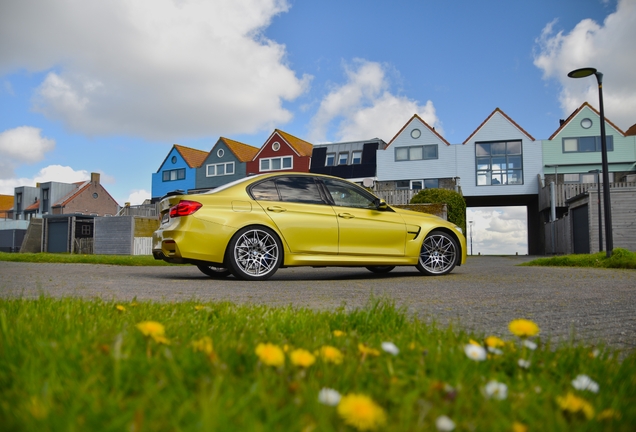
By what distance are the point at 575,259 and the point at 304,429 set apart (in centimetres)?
1314

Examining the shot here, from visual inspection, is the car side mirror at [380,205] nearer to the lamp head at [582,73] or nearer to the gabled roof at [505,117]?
the lamp head at [582,73]

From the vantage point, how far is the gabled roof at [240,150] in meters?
51.4

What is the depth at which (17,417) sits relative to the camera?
116 cm

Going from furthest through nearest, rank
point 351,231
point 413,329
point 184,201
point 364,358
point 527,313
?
point 351,231
point 184,201
point 527,313
point 413,329
point 364,358

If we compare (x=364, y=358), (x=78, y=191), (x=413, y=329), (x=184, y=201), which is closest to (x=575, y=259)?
(x=184, y=201)

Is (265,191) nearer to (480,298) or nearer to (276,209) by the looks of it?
(276,209)

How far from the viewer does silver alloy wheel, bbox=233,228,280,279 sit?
7.46 m

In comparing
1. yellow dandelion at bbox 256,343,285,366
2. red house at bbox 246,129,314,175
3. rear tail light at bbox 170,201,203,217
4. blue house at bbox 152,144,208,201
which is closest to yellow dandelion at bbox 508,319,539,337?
yellow dandelion at bbox 256,343,285,366

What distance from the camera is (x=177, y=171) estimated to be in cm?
5456

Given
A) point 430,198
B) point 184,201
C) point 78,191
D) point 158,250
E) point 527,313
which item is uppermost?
point 78,191

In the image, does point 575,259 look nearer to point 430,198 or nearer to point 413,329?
point 413,329

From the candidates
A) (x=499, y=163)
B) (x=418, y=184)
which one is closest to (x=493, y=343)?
(x=418, y=184)

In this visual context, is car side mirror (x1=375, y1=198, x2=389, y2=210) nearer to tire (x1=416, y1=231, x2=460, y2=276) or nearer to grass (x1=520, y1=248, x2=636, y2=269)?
tire (x1=416, y1=231, x2=460, y2=276)

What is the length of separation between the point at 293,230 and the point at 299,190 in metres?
0.78
